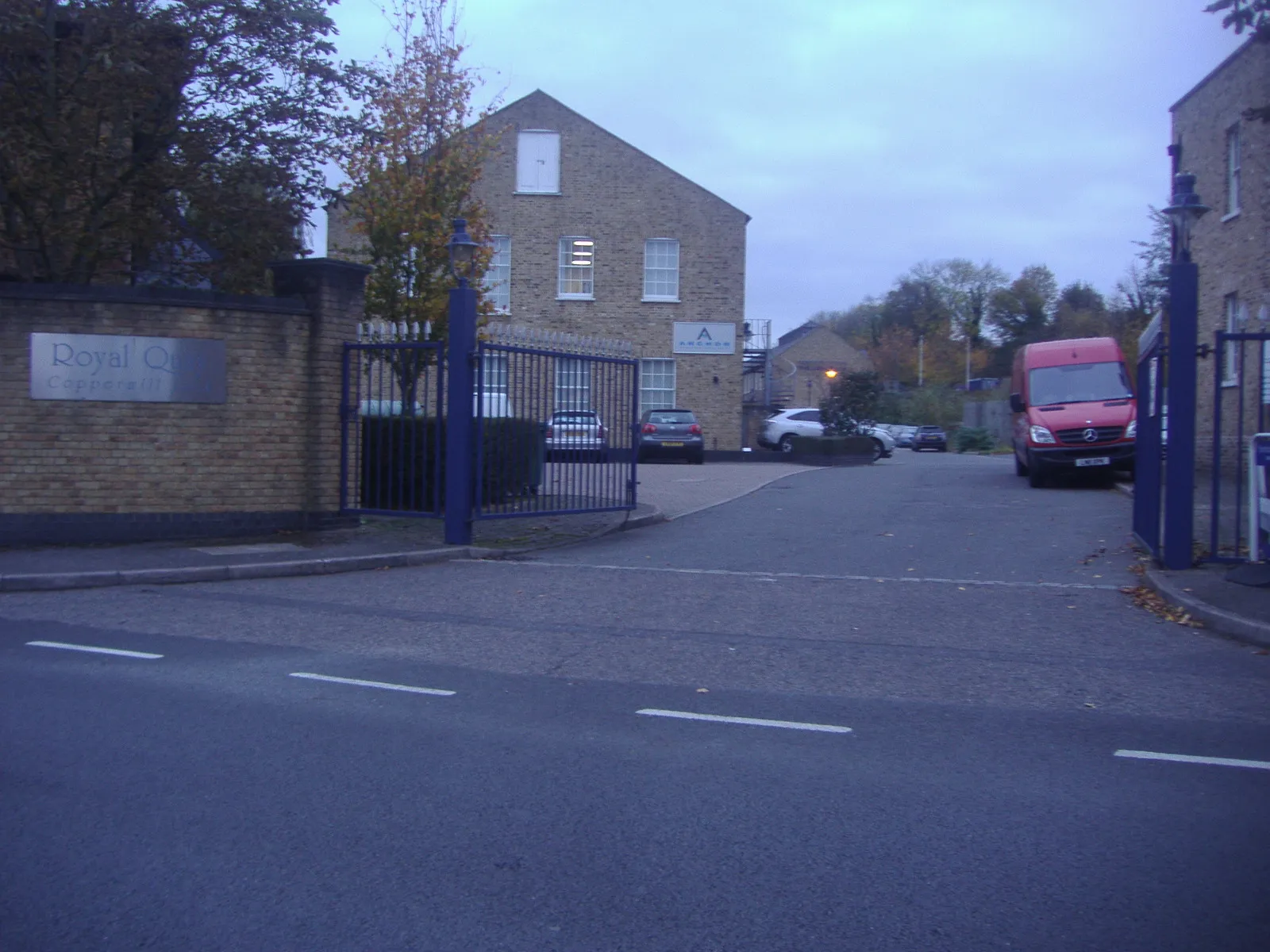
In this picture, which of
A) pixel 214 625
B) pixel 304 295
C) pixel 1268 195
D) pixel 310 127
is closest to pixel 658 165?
pixel 1268 195

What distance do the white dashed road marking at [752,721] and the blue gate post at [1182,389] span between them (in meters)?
5.96

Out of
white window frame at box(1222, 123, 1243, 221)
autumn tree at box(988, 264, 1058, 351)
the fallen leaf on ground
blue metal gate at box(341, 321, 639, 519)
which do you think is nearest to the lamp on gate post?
the fallen leaf on ground

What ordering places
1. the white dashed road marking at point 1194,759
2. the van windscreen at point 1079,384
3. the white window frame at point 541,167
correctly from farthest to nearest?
the white window frame at point 541,167
the van windscreen at point 1079,384
the white dashed road marking at point 1194,759

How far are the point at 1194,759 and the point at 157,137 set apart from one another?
12787 millimetres

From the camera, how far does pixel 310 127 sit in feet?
49.9

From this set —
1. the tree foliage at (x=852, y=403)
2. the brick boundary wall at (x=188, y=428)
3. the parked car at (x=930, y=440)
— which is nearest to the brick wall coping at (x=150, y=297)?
the brick boundary wall at (x=188, y=428)

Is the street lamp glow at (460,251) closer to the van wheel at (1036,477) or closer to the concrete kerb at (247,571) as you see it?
the concrete kerb at (247,571)

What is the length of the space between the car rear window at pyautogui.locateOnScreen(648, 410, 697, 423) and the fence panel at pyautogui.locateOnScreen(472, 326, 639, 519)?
15179mm

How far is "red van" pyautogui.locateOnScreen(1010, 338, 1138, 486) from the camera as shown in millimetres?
19547

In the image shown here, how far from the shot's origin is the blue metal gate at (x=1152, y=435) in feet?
36.3

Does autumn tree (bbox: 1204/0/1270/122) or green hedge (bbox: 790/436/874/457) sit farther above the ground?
autumn tree (bbox: 1204/0/1270/122)

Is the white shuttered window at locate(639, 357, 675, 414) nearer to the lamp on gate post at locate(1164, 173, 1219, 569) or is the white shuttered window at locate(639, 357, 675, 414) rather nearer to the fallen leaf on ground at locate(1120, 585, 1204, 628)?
the lamp on gate post at locate(1164, 173, 1219, 569)

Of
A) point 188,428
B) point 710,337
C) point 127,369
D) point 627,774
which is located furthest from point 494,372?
point 710,337

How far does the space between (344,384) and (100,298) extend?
8.95ft
